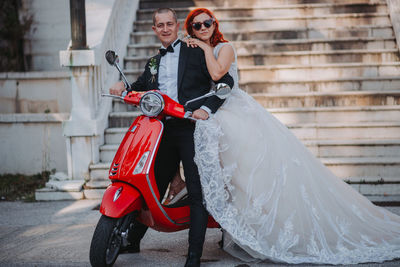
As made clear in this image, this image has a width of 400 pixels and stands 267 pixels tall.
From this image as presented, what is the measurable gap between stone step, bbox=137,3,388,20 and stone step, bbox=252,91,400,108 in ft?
6.80

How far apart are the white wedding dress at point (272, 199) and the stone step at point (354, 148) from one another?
1847mm

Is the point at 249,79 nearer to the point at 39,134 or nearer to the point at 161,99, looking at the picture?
the point at 39,134

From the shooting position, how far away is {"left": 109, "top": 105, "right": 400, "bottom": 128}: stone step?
536cm

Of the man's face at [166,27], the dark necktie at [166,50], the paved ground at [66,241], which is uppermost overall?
the man's face at [166,27]

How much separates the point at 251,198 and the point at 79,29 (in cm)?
304

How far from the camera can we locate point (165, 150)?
3025mm

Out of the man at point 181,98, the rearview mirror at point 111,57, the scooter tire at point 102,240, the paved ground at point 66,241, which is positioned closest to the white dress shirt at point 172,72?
the man at point 181,98

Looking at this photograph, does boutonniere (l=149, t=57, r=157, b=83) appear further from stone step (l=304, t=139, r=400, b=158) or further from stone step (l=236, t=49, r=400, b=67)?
stone step (l=236, t=49, r=400, b=67)

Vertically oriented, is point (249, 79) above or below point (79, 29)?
below

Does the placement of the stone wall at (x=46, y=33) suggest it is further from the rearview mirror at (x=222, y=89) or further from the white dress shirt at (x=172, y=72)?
the rearview mirror at (x=222, y=89)

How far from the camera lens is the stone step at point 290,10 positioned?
7051 millimetres

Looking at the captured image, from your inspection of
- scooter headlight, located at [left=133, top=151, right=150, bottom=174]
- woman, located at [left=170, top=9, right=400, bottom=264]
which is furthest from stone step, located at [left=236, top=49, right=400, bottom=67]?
scooter headlight, located at [left=133, top=151, right=150, bottom=174]

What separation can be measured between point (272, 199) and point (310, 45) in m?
4.06

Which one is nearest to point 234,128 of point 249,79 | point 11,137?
point 249,79
